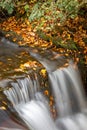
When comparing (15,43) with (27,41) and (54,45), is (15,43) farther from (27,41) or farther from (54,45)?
(54,45)

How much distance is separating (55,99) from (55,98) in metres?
0.02

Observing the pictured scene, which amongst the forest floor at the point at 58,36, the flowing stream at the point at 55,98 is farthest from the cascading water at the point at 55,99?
the forest floor at the point at 58,36

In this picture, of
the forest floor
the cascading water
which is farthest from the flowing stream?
the forest floor

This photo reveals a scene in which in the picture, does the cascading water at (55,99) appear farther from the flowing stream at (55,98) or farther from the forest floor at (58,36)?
the forest floor at (58,36)

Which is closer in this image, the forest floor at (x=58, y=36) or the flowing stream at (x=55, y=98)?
the flowing stream at (x=55, y=98)

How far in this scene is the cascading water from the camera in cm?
598

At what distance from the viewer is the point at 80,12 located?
8781 millimetres

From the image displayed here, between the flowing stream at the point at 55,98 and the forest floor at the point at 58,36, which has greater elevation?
the forest floor at the point at 58,36

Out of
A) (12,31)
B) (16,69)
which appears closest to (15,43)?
(12,31)

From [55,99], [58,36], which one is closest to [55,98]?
[55,99]

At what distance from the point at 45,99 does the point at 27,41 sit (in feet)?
6.87

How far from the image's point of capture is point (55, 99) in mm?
6695

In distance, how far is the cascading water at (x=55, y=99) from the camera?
598 centimetres

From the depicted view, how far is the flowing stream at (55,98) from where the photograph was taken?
235 inches
